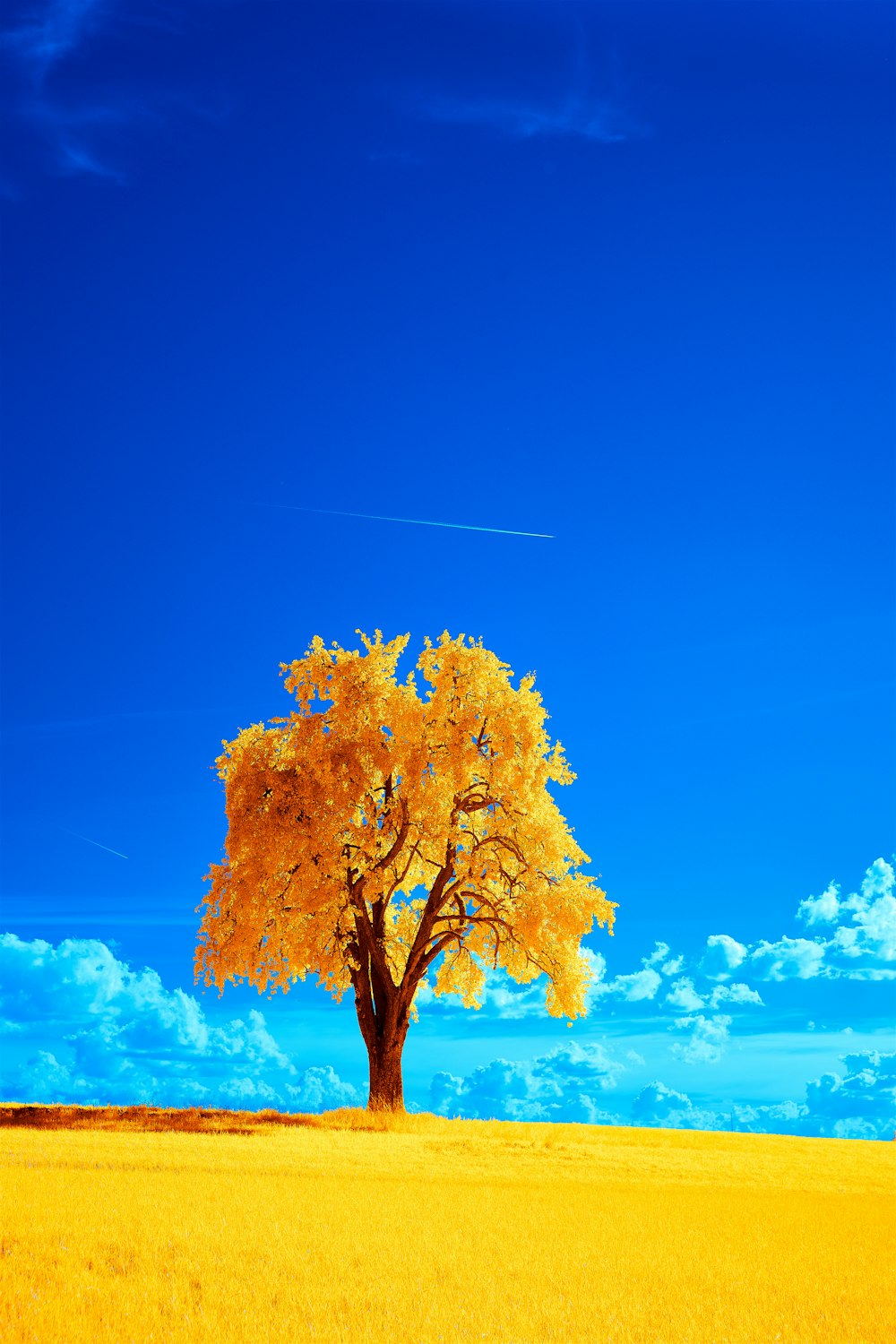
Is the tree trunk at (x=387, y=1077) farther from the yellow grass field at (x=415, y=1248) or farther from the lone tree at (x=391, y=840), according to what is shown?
the yellow grass field at (x=415, y=1248)

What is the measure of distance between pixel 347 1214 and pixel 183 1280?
427 cm

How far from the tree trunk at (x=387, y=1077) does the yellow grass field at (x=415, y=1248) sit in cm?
813

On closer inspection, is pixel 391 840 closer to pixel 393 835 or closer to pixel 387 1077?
pixel 393 835

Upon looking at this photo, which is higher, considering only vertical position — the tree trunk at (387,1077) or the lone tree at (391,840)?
the lone tree at (391,840)

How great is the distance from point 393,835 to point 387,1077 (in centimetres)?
719

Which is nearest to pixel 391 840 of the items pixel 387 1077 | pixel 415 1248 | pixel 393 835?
pixel 393 835

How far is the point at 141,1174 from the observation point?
65.6 feet

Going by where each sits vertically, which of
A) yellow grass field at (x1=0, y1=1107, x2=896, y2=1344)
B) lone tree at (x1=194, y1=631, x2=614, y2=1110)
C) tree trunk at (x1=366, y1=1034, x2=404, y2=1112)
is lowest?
yellow grass field at (x1=0, y1=1107, x2=896, y2=1344)

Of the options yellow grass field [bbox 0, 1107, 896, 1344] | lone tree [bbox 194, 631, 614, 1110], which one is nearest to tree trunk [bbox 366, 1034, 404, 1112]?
lone tree [bbox 194, 631, 614, 1110]

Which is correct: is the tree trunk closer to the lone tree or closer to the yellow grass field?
the lone tree

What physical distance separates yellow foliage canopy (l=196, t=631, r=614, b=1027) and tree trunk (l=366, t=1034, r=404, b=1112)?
0.58 meters

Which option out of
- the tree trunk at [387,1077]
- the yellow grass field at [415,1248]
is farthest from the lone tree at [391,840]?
the yellow grass field at [415,1248]

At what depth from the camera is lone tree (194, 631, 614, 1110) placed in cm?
3294

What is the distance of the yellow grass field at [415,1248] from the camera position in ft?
39.9
